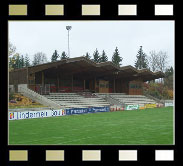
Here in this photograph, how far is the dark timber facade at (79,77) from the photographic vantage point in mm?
37312

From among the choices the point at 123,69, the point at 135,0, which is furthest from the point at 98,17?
the point at 123,69

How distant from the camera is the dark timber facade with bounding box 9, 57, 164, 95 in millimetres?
37312

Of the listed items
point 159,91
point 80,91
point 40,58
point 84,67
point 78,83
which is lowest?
point 159,91

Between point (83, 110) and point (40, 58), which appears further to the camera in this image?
point (40, 58)

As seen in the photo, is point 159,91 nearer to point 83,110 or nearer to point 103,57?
point 103,57

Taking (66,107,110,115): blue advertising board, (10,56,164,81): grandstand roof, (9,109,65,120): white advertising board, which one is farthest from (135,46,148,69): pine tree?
(9,109,65,120): white advertising board

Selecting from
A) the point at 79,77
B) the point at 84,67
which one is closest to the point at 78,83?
the point at 79,77

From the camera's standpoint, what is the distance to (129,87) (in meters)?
53.6

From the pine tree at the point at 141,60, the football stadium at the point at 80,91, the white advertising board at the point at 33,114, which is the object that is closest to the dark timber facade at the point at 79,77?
the football stadium at the point at 80,91

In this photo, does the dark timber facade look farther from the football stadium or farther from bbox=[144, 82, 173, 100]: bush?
bbox=[144, 82, 173, 100]: bush

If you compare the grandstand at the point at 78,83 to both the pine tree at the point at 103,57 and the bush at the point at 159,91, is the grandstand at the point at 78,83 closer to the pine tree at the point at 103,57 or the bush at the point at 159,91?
the bush at the point at 159,91

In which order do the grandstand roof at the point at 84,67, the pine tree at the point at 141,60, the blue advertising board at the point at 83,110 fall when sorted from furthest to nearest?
1. the pine tree at the point at 141,60
2. the grandstand roof at the point at 84,67
3. the blue advertising board at the point at 83,110

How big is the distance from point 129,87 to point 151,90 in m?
12.7

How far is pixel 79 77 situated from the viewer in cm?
4656
